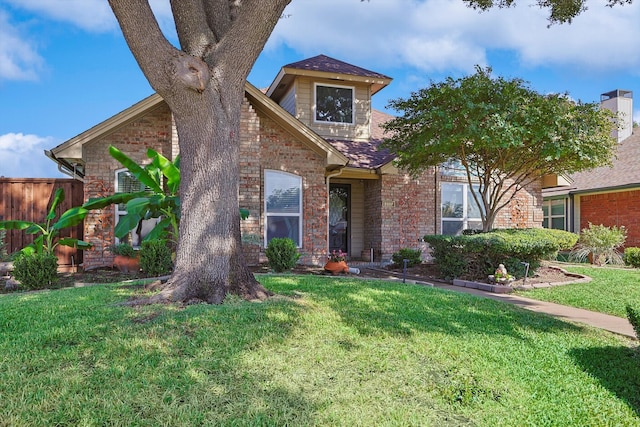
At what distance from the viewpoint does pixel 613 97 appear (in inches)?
773

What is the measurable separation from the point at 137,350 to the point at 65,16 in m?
10.8

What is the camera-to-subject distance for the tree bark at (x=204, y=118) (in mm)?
5086

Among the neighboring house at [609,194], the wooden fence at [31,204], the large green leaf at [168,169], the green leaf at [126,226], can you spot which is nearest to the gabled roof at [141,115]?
the wooden fence at [31,204]

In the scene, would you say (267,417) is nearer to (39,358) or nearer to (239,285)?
(39,358)

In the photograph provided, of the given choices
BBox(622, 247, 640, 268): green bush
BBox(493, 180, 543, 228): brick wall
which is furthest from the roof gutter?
BBox(622, 247, 640, 268): green bush

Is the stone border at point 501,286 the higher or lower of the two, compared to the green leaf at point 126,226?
lower

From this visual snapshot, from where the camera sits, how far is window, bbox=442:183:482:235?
45.6ft

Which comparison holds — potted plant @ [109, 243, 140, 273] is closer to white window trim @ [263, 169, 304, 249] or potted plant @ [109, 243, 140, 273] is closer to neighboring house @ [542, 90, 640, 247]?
white window trim @ [263, 169, 304, 249]

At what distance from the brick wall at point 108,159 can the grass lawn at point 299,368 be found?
187 inches

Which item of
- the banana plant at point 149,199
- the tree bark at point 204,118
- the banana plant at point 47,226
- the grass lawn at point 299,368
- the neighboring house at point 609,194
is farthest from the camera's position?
the neighboring house at point 609,194

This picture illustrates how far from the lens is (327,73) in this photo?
42.8ft

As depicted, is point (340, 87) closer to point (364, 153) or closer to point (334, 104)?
point (334, 104)

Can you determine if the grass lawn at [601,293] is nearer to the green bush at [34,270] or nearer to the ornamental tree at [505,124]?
the ornamental tree at [505,124]

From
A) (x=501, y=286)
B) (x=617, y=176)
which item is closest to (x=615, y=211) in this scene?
(x=617, y=176)
